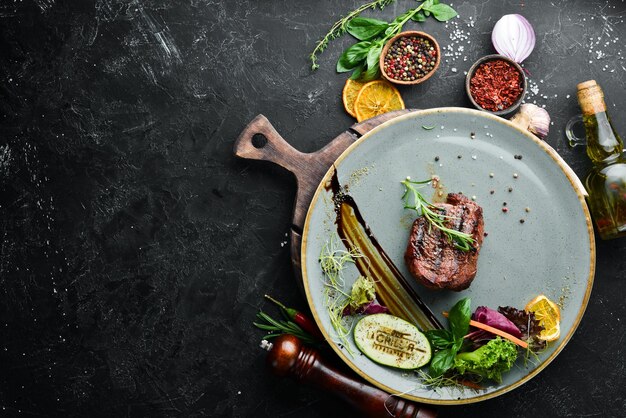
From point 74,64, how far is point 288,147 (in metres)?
1.36

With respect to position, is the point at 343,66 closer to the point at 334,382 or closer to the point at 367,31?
the point at 367,31

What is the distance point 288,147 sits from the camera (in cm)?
354

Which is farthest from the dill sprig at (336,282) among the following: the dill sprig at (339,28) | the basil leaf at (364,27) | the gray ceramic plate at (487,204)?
the basil leaf at (364,27)

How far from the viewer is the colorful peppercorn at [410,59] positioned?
3.61m

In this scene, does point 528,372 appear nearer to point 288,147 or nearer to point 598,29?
point 288,147

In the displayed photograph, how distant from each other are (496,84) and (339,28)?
95cm

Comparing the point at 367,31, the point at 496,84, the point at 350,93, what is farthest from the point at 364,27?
the point at 496,84

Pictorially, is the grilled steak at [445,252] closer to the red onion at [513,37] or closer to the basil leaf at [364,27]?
the red onion at [513,37]

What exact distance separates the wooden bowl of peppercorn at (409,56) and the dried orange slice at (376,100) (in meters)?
0.08

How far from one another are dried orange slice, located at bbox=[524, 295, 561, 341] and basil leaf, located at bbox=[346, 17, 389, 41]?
1.72m

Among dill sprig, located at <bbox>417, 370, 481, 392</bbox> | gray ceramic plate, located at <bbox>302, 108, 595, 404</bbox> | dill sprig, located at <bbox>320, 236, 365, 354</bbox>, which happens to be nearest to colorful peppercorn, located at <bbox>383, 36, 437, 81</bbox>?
gray ceramic plate, located at <bbox>302, 108, 595, 404</bbox>

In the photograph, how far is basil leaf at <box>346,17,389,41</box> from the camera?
144 inches

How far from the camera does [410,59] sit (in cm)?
362

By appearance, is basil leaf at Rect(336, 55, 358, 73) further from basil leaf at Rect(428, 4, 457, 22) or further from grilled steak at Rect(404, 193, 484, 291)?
grilled steak at Rect(404, 193, 484, 291)
